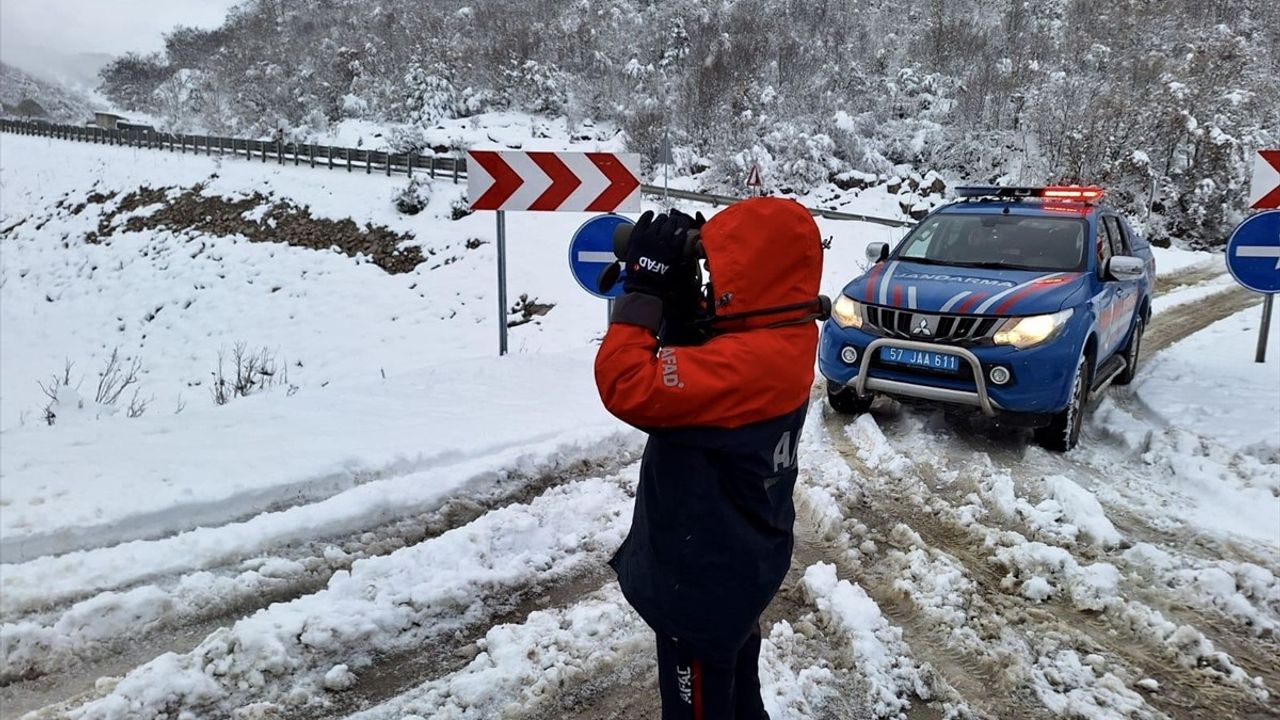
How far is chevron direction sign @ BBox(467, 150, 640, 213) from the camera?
6.61 metres

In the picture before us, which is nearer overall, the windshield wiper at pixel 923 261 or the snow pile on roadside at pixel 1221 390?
the snow pile on roadside at pixel 1221 390

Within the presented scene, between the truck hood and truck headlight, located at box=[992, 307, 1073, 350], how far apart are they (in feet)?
0.18

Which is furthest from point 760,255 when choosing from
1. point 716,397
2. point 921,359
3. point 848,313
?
point 848,313

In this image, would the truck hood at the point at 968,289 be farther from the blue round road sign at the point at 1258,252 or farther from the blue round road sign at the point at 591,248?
the blue round road sign at the point at 1258,252

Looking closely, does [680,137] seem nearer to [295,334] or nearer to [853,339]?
[295,334]

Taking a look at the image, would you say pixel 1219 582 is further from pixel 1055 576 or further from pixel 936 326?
pixel 936 326

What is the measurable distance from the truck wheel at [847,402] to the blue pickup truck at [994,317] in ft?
0.04

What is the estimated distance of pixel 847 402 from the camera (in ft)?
21.1

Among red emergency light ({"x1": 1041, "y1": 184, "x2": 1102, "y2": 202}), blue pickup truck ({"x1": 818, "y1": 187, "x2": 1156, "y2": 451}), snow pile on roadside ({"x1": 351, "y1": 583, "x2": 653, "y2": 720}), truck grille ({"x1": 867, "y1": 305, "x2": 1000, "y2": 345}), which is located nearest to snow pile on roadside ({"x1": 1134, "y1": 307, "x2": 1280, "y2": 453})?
blue pickup truck ({"x1": 818, "y1": 187, "x2": 1156, "y2": 451})

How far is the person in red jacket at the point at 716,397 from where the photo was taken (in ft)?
6.51

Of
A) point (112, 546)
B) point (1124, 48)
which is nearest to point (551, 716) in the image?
point (112, 546)

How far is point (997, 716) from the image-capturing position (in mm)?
2885

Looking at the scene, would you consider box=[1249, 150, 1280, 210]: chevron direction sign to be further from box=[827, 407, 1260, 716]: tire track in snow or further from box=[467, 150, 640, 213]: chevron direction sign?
box=[467, 150, 640, 213]: chevron direction sign

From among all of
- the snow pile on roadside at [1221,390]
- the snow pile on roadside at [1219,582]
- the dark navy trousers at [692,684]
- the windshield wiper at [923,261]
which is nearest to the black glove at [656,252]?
the dark navy trousers at [692,684]
